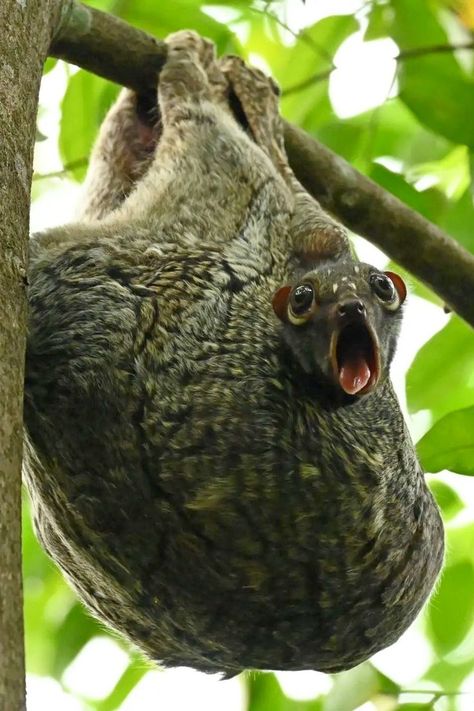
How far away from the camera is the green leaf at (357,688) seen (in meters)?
4.46

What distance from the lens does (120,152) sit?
17.7ft

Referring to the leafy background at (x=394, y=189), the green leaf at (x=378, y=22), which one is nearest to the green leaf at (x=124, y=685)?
the leafy background at (x=394, y=189)

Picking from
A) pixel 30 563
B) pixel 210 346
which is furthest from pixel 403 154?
pixel 30 563

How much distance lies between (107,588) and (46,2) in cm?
184

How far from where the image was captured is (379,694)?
14.8 feet

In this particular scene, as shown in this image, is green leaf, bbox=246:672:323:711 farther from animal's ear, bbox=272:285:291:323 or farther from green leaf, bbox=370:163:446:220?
green leaf, bbox=370:163:446:220

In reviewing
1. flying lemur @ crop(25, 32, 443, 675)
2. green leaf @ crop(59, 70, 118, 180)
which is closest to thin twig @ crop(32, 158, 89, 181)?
green leaf @ crop(59, 70, 118, 180)

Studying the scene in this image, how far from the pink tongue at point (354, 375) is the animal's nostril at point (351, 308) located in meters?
0.14

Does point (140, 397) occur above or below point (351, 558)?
above

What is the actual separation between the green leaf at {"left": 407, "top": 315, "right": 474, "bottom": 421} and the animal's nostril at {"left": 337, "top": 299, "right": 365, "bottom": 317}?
1158 millimetres

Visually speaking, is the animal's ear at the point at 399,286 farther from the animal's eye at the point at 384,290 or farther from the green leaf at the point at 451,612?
the green leaf at the point at 451,612

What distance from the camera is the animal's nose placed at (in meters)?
3.61

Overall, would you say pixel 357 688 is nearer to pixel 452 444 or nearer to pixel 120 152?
pixel 452 444

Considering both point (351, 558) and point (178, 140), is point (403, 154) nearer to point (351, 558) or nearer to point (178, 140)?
point (178, 140)
